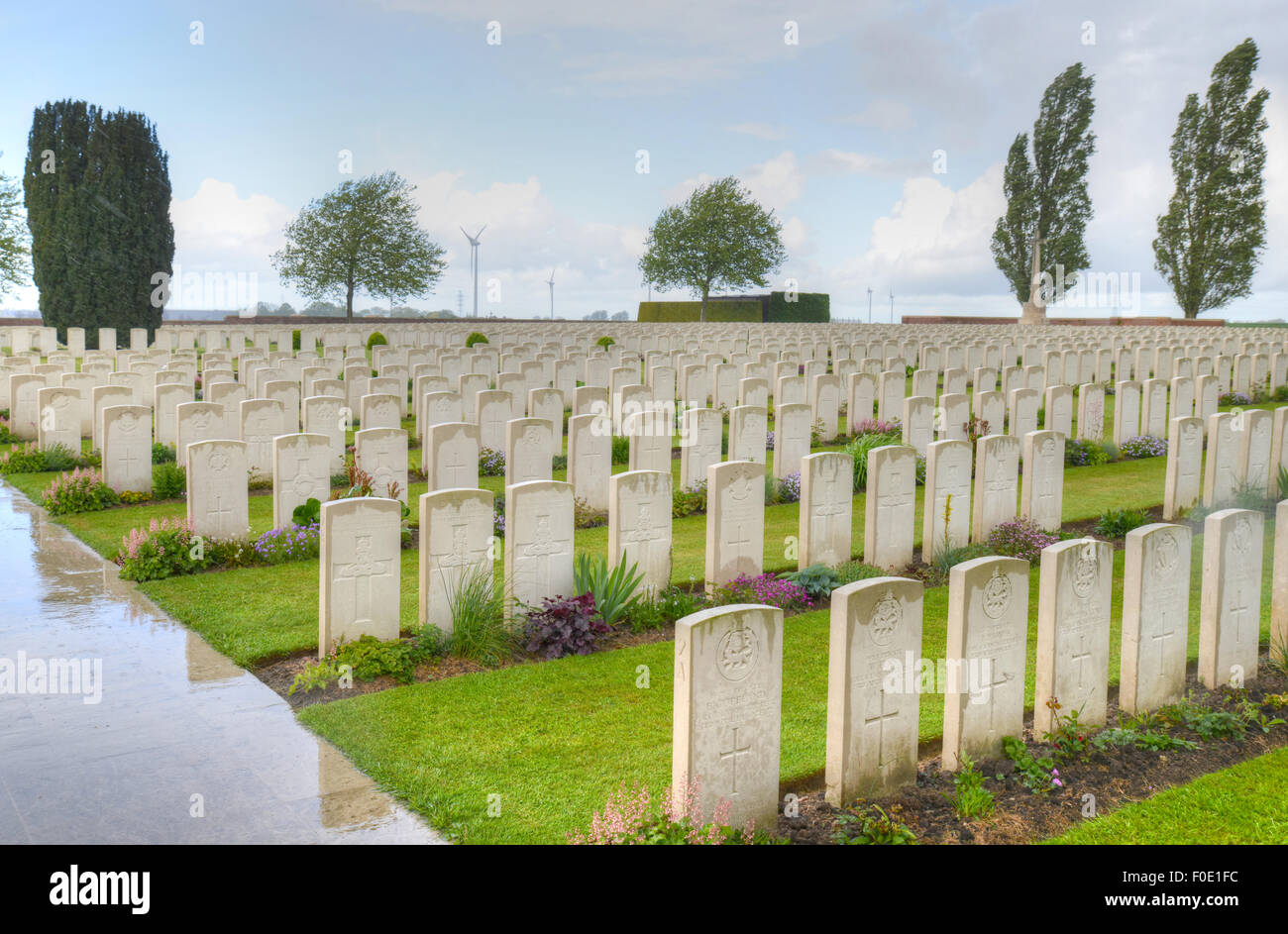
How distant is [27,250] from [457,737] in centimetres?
4500

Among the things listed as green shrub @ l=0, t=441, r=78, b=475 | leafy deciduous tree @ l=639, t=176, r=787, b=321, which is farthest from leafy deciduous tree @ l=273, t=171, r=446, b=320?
green shrub @ l=0, t=441, r=78, b=475

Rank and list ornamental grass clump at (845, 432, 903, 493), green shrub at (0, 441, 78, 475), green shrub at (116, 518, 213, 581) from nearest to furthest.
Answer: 1. green shrub at (116, 518, 213, 581)
2. ornamental grass clump at (845, 432, 903, 493)
3. green shrub at (0, 441, 78, 475)

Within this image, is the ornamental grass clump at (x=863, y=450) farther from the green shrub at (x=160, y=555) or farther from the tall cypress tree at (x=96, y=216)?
the tall cypress tree at (x=96, y=216)

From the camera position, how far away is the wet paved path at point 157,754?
495 centimetres

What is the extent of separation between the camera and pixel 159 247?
107ft

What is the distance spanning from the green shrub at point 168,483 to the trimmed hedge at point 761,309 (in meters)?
50.2

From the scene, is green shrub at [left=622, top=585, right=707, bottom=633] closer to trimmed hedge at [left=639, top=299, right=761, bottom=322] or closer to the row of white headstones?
the row of white headstones

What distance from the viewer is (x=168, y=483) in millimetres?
12953

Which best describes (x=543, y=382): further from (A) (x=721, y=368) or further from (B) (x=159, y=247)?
(B) (x=159, y=247)

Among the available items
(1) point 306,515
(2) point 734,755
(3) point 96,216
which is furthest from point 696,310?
(2) point 734,755

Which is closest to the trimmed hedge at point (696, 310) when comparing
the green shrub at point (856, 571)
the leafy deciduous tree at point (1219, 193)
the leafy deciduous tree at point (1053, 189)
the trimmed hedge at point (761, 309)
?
the trimmed hedge at point (761, 309)

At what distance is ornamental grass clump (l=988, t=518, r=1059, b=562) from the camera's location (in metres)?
10.5

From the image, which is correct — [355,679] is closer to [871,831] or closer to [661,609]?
[661,609]
